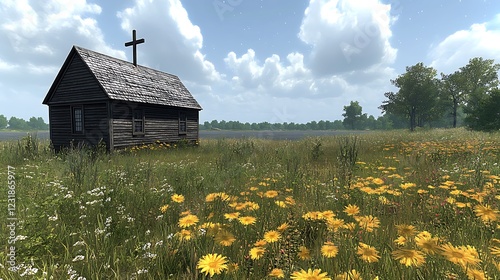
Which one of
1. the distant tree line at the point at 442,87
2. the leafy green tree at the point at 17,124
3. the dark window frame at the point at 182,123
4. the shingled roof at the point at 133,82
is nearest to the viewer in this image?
the shingled roof at the point at 133,82

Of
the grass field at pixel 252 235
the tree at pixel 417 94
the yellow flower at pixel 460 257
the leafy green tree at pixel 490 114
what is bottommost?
the grass field at pixel 252 235

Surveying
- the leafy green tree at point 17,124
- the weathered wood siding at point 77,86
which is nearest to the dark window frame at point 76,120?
the weathered wood siding at point 77,86

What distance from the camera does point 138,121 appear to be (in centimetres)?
1470

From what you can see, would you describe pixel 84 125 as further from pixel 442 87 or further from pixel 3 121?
pixel 3 121

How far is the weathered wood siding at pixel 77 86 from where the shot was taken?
43.1 ft

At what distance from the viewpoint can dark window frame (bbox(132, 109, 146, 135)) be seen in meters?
14.2

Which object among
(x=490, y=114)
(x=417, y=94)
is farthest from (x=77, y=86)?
(x=417, y=94)

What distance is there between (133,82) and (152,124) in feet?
9.89

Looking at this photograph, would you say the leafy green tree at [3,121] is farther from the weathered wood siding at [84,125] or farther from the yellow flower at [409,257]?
the yellow flower at [409,257]

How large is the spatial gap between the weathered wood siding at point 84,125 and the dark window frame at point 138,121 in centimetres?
161

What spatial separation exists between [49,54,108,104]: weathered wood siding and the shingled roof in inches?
17.9

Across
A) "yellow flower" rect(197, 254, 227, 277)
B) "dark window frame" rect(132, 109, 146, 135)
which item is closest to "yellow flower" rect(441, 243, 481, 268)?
"yellow flower" rect(197, 254, 227, 277)

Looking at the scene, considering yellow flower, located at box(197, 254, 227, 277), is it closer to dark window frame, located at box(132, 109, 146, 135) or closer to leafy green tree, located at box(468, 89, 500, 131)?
dark window frame, located at box(132, 109, 146, 135)

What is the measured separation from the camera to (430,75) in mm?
46125
